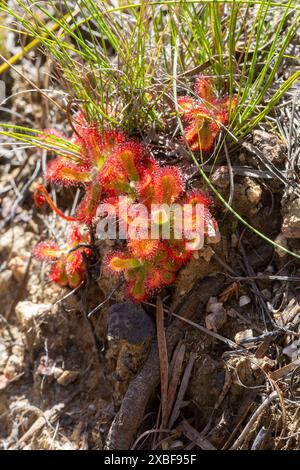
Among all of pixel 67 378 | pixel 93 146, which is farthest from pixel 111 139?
pixel 67 378

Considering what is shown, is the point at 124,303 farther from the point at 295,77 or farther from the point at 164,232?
the point at 295,77

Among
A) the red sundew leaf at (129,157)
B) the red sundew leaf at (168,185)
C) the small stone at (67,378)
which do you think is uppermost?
the red sundew leaf at (129,157)

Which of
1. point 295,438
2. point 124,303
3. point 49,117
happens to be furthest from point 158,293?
point 49,117

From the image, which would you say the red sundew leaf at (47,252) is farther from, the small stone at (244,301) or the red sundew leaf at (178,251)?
the small stone at (244,301)

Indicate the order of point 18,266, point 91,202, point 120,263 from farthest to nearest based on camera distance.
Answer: point 18,266, point 91,202, point 120,263

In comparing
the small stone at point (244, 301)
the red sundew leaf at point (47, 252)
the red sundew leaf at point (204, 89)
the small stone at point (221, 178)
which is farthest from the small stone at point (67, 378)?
the red sundew leaf at point (204, 89)

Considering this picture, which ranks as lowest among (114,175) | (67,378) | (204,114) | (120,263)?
(67,378)

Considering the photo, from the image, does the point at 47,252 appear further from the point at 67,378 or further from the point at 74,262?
the point at 67,378
